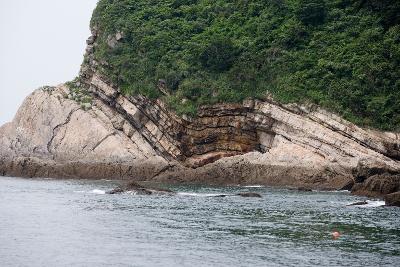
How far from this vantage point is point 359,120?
66312 millimetres

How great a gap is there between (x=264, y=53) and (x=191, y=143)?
13.4 metres

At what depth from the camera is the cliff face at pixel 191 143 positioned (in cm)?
6431

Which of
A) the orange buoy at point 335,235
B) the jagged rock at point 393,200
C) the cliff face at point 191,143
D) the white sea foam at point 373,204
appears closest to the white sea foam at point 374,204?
the white sea foam at point 373,204

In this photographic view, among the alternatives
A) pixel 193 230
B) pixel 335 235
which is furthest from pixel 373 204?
pixel 193 230

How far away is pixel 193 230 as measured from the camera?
114 feet

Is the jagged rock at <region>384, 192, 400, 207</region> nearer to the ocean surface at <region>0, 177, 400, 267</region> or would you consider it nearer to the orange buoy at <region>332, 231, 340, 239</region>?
the ocean surface at <region>0, 177, 400, 267</region>

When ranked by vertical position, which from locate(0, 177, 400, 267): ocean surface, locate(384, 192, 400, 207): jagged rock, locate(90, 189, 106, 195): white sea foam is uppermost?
locate(384, 192, 400, 207): jagged rock

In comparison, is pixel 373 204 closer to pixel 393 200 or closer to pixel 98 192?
pixel 393 200

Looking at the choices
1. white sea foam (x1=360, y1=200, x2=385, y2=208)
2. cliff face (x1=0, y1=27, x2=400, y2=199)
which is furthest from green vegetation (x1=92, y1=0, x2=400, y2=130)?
white sea foam (x1=360, y1=200, x2=385, y2=208)

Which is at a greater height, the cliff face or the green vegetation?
the green vegetation

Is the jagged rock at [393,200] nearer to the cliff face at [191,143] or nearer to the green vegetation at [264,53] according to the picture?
the cliff face at [191,143]

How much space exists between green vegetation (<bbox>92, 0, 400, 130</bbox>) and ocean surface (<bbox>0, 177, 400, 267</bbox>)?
19.1 metres

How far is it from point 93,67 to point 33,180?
20.5 m

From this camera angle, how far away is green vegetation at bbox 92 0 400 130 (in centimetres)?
7000
